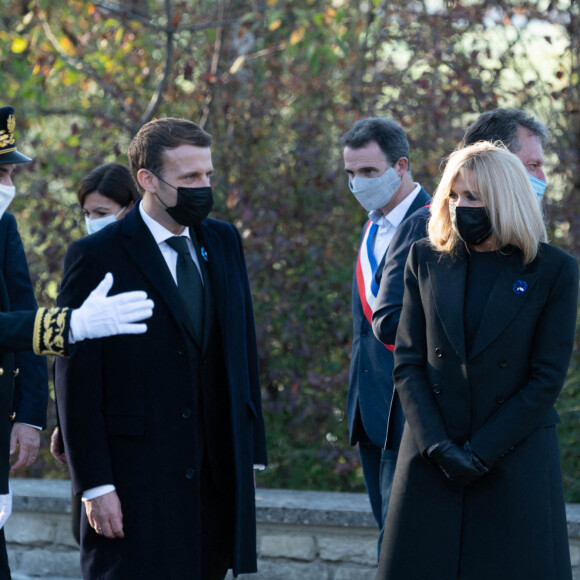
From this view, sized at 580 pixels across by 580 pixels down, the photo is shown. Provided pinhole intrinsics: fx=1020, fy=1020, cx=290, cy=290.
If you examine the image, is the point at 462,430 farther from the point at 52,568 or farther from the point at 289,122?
the point at 289,122

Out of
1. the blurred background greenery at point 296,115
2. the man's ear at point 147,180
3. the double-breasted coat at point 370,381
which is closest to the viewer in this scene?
the man's ear at point 147,180

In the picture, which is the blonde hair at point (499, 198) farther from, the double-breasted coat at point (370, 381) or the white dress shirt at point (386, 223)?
the white dress shirt at point (386, 223)

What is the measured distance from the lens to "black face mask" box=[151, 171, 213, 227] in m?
3.49

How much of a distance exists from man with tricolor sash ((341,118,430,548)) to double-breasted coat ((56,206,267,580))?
0.70m

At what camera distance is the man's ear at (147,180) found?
3.55m

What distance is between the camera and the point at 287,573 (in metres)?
5.07

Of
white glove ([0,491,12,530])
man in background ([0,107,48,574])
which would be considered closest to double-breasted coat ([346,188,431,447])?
man in background ([0,107,48,574])

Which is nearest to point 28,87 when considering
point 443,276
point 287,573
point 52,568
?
point 52,568

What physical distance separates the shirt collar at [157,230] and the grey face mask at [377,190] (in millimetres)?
947

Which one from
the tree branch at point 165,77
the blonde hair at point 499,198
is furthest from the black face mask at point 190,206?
the tree branch at point 165,77

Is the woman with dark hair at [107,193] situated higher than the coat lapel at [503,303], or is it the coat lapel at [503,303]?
the woman with dark hair at [107,193]

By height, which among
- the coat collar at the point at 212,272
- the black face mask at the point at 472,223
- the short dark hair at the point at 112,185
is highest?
the short dark hair at the point at 112,185

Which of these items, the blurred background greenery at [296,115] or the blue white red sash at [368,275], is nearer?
the blue white red sash at [368,275]

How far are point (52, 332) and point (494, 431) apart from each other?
51.4 inches
